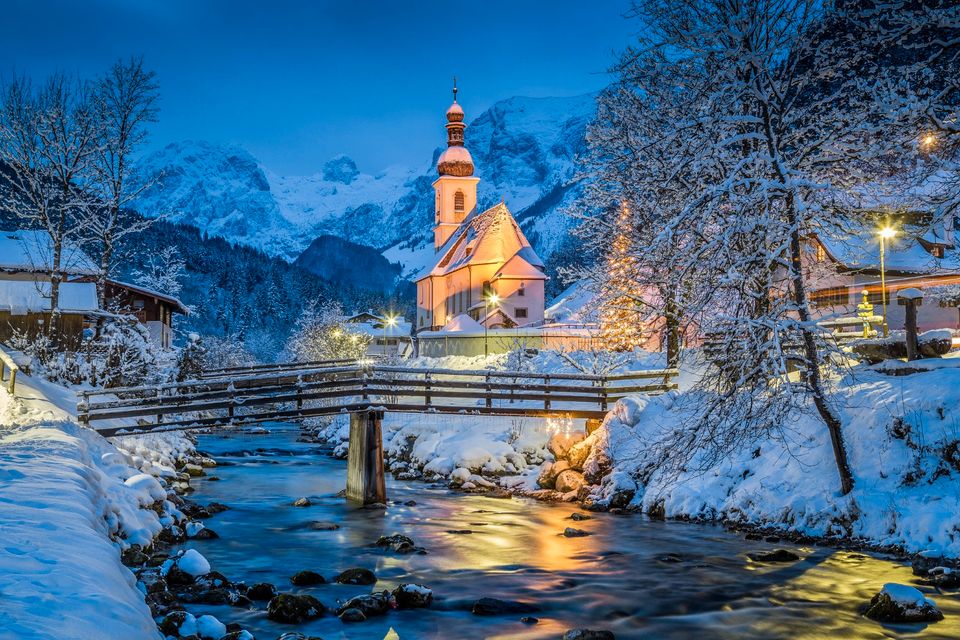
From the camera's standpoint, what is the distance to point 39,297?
41.2 meters

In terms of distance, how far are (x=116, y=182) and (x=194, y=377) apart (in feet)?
28.2

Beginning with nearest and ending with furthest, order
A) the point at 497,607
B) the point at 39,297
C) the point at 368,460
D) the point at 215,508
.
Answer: the point at 497,607 → the point at 215,508 → the point at 368,460 → the point at 39,297

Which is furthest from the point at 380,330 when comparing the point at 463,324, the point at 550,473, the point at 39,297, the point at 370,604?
the point at 370,604

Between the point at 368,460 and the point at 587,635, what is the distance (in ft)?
41.6

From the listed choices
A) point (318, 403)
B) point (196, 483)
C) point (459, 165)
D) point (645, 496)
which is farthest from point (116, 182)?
point (459, 165)

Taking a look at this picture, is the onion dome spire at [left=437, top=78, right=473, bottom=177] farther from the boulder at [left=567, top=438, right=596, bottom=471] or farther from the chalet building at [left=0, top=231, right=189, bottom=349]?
the boulder at [left=567, top=438, right=596, bottom=471]

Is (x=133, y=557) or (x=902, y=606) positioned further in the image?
(x=133, y=557)

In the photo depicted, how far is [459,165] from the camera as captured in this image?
285ft

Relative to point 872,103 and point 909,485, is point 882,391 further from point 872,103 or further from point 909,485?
point 872,103

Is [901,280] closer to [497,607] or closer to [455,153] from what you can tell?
[497,607]

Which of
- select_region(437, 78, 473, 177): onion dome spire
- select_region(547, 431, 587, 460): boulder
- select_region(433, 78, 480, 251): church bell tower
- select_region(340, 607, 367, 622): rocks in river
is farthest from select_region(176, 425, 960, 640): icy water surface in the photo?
select_region(437, 78, 473, 177): onion dome spire

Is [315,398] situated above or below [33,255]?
below

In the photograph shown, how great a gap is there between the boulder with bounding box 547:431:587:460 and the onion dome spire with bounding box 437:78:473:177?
6347 centimetres

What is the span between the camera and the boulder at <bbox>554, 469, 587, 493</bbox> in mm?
23188
